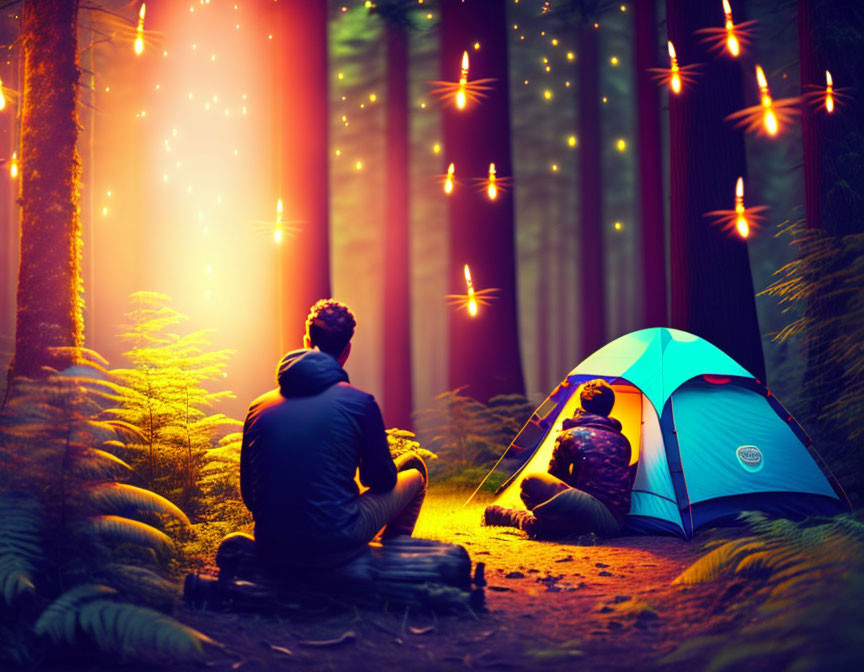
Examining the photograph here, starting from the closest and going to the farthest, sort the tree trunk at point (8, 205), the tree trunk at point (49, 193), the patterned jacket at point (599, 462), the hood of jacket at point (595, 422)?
1. the tree trunk at point (49, 193)
2. the patterned jacket at point (599, 462)
3. the hood of jacket at point (595, 422)
4. the tree trunk at point (8, 205)

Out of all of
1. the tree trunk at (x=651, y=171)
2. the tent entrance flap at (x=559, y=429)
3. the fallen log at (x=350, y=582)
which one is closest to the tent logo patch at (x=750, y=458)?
the tent entrance flap at (x=559, y=429)

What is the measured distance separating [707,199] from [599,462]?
151 inches

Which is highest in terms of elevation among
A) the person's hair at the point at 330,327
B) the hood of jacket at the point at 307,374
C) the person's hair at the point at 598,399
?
the person's hair at the point at 330,327

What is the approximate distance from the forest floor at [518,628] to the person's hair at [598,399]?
1515 mm

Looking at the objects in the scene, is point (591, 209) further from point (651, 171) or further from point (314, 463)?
point (314, 463)

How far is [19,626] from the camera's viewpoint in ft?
11.4

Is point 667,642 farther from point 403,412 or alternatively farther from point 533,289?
point 533,289

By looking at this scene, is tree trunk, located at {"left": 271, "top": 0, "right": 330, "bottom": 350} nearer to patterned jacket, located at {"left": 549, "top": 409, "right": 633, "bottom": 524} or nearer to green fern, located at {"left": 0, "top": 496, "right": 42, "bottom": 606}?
patterned jacket, located at {"left": 549, "top": 409, "right": 633, "bottom": 524}

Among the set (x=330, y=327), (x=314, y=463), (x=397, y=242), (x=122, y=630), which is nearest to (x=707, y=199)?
(x=330, y=327)

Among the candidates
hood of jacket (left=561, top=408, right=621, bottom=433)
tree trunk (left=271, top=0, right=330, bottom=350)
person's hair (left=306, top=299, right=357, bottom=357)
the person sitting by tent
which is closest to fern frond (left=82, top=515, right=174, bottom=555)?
person's hair (left=306, top=299, right=357, bottom=357)

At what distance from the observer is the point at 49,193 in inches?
231

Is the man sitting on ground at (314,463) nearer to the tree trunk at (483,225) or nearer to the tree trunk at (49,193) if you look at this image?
the tree trunk at (49,193)

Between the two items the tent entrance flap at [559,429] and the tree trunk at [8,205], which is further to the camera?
the tree trunk at [8,205]

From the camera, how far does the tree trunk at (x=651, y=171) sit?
14.9 m
